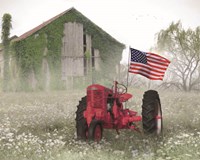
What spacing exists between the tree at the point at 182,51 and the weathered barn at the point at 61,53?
5.25m

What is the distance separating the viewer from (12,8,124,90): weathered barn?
32.9 m

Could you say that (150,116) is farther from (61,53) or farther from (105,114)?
(61,53)

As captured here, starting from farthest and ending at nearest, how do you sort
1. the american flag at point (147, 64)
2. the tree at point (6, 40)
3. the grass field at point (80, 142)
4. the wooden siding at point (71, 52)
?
the tree at point (6, 40) < the wooden siding at point (71, 52) < the american flag at point (147, 64) < the grass field at point (80, 142)

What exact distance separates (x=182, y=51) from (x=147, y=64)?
23.0m

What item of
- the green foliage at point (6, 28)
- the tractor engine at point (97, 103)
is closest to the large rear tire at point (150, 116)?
the tractor engine at point (97, 103)

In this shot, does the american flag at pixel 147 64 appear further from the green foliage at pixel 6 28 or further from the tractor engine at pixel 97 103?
the green foliage at pixel 6 28

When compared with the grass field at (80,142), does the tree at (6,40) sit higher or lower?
higher

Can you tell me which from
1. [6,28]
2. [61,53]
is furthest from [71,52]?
[6,28]

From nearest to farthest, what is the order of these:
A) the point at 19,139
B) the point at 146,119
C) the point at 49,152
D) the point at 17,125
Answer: the point at 49,152, the point at 19,139, the point at 146,119, the point at 17,125

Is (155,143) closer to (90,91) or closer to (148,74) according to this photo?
(90,91)

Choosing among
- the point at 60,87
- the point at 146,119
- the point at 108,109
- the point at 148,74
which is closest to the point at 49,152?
the point at 108,109

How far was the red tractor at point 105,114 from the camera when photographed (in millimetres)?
9539

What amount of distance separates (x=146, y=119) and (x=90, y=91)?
1.76m

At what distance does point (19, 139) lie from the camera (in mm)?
9430
